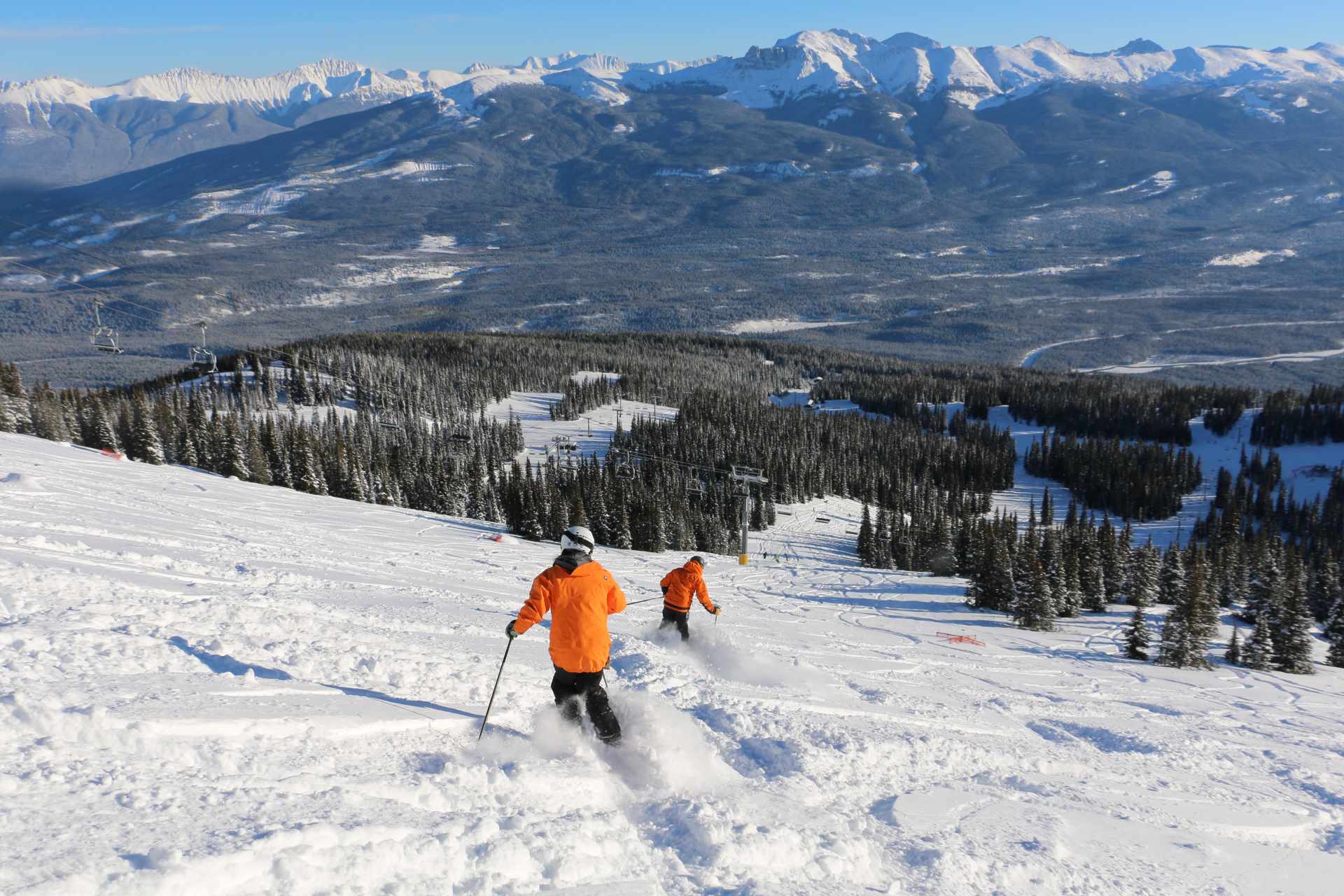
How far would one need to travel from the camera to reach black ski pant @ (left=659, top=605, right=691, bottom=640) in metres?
17.4

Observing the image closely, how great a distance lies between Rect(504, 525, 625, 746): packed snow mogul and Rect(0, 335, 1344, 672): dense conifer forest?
3069 cm

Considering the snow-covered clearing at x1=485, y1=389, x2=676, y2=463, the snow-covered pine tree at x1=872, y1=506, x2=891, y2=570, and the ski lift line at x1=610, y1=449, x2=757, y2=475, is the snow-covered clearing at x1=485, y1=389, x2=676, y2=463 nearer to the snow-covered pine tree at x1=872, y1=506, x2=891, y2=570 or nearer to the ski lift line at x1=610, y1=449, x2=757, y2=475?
the ski lift line at x1=610, y1=449, x2=757, y2=475

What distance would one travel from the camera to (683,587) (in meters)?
17.2

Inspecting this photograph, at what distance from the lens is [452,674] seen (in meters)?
11.3

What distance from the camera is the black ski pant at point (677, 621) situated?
1736 cm

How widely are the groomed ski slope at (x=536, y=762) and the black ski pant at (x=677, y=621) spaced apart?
48 cm

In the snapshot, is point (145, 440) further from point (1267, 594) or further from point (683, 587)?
point (1267, 594)

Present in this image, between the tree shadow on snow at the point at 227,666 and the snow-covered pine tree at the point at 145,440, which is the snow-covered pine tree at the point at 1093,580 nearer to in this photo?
the tree shadow on snow at the point at 227,666

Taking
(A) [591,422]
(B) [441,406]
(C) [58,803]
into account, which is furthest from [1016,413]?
(C) [58,803]

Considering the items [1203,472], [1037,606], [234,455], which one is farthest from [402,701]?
[1203,472]

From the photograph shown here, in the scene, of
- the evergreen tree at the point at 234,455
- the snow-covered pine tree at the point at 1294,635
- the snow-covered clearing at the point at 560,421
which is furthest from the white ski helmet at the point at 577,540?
the snow-covered clearing at the point at 560,421

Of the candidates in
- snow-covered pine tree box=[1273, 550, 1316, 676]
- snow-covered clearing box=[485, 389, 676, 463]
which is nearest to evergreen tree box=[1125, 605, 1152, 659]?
snow-covered pine tree box=[1273, 550, 1316, 676]

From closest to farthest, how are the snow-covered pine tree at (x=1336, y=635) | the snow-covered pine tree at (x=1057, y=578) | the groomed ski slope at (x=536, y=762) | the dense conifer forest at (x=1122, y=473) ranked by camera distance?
1. the groomed ski slope at (x=536, y=762)
2. the snow-covered pine tree at (x=1336, y=635)
3. the snow-covered pine tree at (x=1057, y=578)
4. the dense conifer forest at (x=1122, y=473)

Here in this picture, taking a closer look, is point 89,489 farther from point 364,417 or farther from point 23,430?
point 364,417
